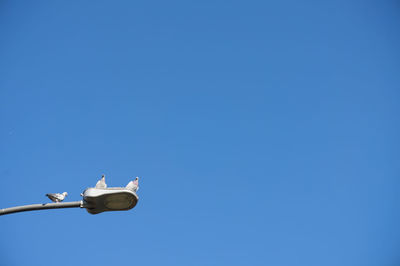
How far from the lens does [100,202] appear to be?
4.28m

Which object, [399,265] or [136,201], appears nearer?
[136,201]

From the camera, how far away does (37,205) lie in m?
4.31

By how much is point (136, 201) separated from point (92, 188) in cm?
78

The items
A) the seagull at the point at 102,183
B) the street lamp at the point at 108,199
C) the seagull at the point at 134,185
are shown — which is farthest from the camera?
the seagull at the point at 102,183

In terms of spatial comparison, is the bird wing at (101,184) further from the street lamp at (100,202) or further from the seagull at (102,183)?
the street lamp at (100,202)

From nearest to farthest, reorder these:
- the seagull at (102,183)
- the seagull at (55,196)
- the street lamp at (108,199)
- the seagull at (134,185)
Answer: the street lamp at (108,199)
the seagull at (134,185)
the seagull at (102,183)
the seagull at (55,196)

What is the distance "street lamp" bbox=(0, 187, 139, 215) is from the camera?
418 centimetres

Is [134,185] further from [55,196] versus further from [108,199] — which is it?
[55,196]

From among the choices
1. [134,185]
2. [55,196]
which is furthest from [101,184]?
[55,196]

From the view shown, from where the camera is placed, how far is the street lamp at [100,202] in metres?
4.18

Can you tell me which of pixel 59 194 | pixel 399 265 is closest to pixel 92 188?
pixel 59 194

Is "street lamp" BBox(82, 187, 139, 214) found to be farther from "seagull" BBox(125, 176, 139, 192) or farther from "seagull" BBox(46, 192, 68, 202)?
"seagull" BBox(46, 192, 68, 202)

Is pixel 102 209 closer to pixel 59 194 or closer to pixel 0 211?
pixel 59 194

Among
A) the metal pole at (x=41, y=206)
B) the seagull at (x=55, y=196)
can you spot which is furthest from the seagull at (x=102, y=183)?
the seagull at (x=55, y=196)
